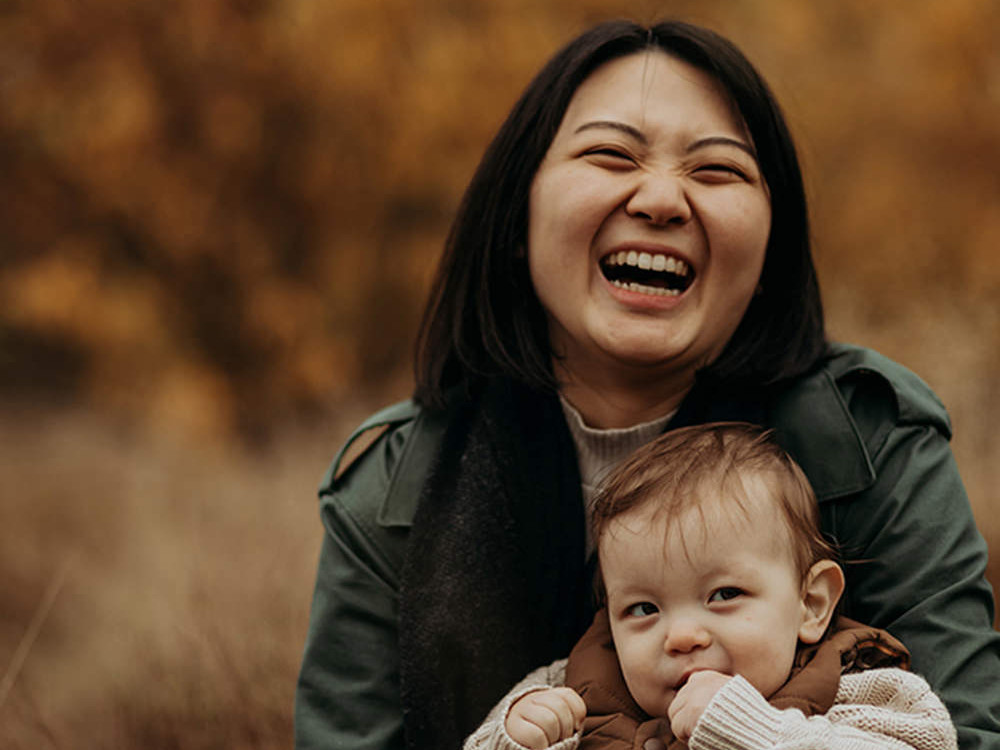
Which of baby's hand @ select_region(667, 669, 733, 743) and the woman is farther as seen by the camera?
the woman

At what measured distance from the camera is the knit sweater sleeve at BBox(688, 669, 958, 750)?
1.83m

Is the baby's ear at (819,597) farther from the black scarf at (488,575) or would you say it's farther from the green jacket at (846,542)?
the black scarf at (488,575)

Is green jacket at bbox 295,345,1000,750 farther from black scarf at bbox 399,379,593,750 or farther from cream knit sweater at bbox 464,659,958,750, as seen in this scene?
cream knit sweater at bbox 464,659,958,750

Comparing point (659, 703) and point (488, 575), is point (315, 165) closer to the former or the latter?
point (488, 575)

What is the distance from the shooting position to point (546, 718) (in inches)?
80.0

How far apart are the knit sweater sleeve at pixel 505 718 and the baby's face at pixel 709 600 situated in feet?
0.55

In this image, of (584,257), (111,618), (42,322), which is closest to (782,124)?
(584,257)

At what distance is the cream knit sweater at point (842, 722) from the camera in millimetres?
1835

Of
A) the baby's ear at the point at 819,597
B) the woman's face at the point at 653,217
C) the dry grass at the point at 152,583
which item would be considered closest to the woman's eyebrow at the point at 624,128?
the woman's face at the point at 653,217

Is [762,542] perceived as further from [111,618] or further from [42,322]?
[42,322]

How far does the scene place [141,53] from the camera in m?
7.49

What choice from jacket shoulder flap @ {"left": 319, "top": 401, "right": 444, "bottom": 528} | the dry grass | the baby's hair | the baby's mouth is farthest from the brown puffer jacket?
the dry grass

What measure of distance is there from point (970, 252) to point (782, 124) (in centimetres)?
565

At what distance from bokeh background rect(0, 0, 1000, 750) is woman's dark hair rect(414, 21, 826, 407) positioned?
3334 millimetres
